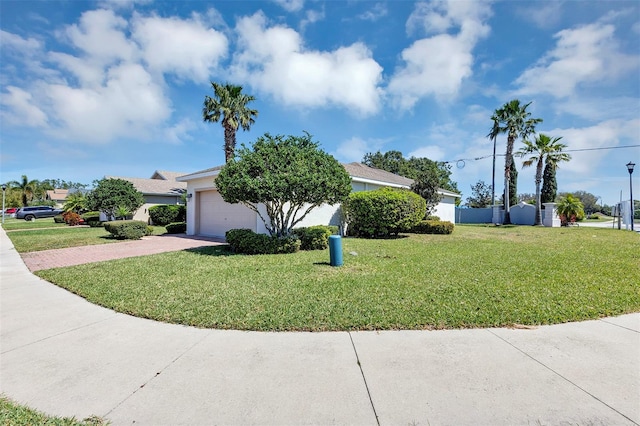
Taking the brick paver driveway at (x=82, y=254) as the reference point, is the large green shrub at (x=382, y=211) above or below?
above

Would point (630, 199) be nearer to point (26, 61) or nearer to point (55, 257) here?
point (55, 257)

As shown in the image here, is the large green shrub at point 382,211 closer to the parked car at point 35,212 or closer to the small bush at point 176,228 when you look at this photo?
the small bush at point 176,228

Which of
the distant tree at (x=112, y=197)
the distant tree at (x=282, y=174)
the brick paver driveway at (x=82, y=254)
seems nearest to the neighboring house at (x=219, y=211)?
the brick paver driveway at (x=82, y=254)

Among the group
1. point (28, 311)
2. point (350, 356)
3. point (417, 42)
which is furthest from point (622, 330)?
point (417, 42)

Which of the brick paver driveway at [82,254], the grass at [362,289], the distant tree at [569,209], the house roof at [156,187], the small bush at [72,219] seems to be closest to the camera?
the grass at [362,289]

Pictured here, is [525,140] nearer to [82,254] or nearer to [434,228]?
[434,228]

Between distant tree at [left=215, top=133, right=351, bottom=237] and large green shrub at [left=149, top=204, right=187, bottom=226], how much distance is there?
615 inches

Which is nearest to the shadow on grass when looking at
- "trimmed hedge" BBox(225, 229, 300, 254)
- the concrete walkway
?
"trimmed hedge" BBox(225, 229, 300, 254)

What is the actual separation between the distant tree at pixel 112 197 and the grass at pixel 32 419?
1980 centimetres

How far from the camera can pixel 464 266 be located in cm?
740

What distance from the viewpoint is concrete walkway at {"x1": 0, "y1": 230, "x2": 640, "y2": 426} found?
2.22 m

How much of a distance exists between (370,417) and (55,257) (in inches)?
461

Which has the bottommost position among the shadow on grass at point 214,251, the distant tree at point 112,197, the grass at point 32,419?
the grass at point 32,419

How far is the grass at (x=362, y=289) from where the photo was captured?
4.04 metres
